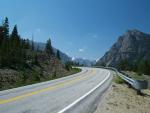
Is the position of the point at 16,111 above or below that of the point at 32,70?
below

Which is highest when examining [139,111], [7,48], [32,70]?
[7,48]

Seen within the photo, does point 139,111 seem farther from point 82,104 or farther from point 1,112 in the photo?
point 1,112

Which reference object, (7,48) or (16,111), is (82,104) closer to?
(16,111)

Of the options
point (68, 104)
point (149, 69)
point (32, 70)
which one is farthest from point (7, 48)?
point (149, 69)

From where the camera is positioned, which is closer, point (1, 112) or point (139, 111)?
point (1, 112)

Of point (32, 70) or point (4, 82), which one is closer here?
point (4, 82)

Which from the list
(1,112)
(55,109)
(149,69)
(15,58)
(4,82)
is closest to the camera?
(1,112)

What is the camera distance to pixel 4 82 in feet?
91.4

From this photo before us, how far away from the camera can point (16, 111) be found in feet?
32.7

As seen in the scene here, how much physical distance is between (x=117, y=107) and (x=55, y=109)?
332 centimetres

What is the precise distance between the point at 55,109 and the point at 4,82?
1848 centimetres

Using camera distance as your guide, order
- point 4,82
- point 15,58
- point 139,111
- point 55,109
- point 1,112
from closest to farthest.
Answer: point 1,112
point 55,109
point 139,111
point 4,82
point 15,58

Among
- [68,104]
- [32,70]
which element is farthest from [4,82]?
[68,104]

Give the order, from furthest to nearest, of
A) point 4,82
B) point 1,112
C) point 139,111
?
point 4,82
point 139,111
point 1,112
